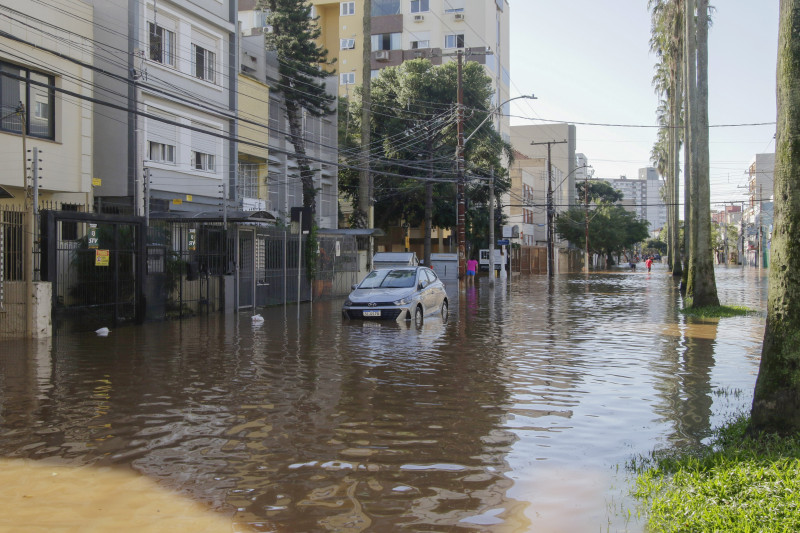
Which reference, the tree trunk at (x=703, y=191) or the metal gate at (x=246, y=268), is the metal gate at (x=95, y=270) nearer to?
the metal gate at (x=246, y=268)

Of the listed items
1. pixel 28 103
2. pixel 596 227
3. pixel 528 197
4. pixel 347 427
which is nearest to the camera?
pixel 347 427

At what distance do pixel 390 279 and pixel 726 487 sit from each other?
1487 centimetres

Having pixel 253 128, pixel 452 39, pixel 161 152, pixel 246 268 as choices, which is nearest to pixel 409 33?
pixel 452 39

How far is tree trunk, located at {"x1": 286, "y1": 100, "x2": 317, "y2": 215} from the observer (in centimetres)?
3425

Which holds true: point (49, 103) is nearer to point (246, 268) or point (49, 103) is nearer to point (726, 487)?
point (246, 268)

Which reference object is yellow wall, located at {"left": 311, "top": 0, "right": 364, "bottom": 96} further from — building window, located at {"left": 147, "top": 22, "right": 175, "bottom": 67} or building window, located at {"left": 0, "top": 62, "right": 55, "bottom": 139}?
building window, located at {"left": 0, "top": 62, "right": 55, "bottom": 139}

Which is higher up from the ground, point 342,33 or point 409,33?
point 409,33

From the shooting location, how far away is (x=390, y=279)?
19703mm

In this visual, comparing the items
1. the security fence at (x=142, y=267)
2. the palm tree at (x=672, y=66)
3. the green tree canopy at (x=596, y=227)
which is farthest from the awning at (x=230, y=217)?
the green tree canopy at (x=596, y=227)

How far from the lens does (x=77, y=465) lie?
621cm

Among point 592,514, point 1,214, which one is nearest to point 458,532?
point 592,514

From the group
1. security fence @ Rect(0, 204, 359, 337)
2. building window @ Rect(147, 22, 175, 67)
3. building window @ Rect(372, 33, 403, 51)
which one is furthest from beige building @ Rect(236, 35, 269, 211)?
building window @ Rect(372, 33, 403, 51)

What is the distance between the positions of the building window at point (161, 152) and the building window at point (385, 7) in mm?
44403

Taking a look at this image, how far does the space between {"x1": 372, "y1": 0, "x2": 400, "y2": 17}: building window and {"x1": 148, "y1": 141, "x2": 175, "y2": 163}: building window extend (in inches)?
1748
